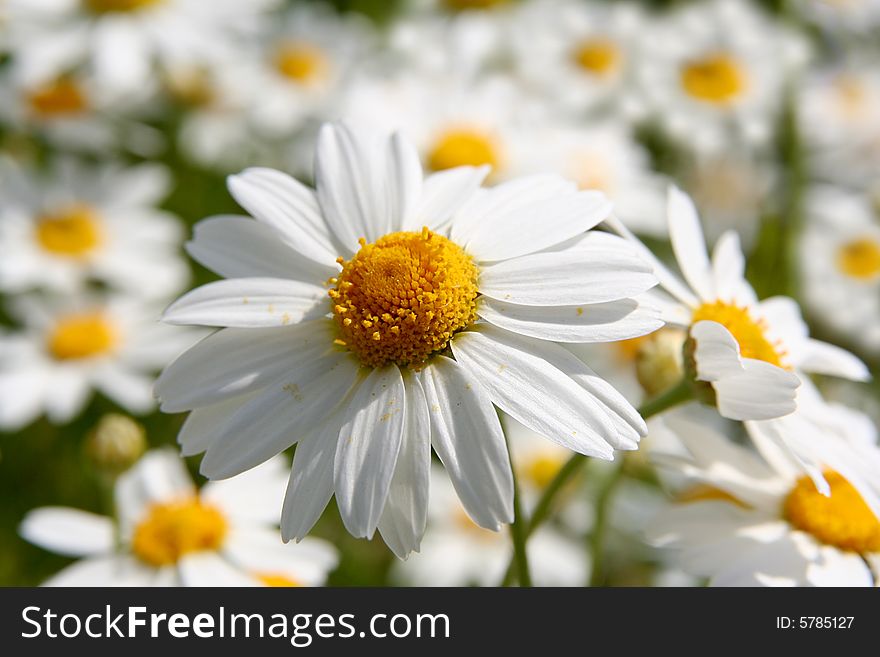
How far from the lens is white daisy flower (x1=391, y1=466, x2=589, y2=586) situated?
83.5 inches

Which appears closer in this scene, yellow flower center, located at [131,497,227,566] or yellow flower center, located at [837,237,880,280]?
yellow flower center, located at [131,497,227,566]

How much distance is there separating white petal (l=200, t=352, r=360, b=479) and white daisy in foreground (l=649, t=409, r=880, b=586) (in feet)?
1.42

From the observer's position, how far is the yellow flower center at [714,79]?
2.98 metres

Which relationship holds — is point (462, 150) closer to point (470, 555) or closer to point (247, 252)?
point (470, 555)

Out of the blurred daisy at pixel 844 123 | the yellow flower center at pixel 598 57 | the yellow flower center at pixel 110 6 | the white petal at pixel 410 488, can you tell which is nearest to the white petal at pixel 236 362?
the white petal at pixel 410 488

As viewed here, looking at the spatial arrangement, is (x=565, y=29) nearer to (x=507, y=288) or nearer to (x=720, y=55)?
(x=720, y=55)

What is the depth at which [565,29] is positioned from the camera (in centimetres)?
315

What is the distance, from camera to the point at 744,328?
1.15m

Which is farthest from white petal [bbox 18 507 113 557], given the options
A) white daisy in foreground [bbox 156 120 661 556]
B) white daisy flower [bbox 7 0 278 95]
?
white daisy flower [bbox 7 0 278 95]

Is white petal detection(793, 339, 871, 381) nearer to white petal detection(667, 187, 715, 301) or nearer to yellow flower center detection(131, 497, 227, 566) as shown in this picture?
white petal detection(667, 187, 715, 301)

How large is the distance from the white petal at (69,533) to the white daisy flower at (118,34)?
1283mm

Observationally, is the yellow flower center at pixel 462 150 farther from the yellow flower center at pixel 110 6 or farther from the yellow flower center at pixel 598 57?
the yellow flower center at pixel 110 6

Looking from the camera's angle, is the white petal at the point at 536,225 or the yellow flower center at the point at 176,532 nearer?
the white petal at the point at 536,225

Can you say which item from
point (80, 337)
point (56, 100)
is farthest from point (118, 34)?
point (80, 337)
